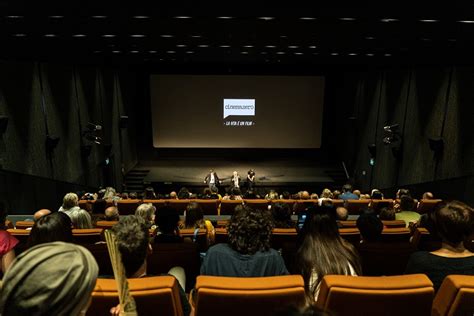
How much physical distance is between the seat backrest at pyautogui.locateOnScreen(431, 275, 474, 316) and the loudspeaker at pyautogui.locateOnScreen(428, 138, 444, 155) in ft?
25.5

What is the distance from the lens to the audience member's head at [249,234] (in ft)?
7.41

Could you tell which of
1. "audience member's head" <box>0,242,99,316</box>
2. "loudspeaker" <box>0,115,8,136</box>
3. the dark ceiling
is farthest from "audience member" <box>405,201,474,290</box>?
"loudspeaker" <box>0,115,8,136</box>

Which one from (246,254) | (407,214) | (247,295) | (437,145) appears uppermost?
(247,295)

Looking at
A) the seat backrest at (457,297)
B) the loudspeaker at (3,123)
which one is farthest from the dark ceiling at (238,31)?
the seat backrest at (457,297)

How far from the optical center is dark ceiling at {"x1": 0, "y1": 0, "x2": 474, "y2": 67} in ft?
13.6

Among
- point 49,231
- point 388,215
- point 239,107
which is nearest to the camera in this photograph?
point 49,231

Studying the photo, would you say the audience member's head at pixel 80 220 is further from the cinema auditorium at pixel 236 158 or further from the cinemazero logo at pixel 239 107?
the cinemazero logo at pixel 239 107

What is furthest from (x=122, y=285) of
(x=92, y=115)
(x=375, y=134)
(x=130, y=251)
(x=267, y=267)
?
(x=375, y=134)

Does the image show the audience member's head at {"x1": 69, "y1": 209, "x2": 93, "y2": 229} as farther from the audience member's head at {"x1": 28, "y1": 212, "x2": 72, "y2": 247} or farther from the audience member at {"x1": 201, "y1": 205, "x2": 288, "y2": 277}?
the audience member at {"x1": 201, "y1": 205, "x2": 288, "y2": 277}

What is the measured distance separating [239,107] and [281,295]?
557 inches

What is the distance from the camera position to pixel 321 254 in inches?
88.1

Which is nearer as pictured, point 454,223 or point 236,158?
point 454,223

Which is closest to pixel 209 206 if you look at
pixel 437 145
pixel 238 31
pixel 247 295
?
pixel 238 31

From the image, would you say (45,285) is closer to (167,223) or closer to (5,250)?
(5,250)
